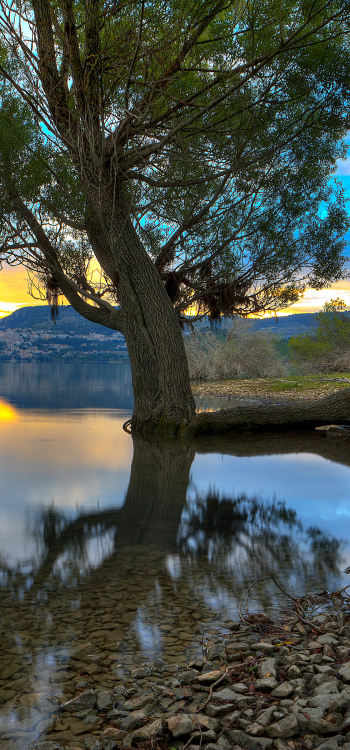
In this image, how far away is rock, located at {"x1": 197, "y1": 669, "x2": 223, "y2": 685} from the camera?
3.12m

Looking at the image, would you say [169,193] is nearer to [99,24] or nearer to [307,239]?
[307,239]

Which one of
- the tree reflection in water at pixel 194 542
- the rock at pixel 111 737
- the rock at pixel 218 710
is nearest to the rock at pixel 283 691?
the rock at pixel 218 710

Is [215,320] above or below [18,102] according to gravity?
below

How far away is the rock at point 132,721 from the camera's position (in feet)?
9.14

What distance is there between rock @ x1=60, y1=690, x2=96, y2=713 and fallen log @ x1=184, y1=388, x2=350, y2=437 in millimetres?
11049

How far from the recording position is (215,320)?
15.8 meters

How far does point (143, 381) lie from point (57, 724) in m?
10.9

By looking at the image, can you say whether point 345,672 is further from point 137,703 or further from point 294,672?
point 137,703

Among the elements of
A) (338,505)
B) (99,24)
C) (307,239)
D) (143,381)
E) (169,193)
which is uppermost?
(99,24)

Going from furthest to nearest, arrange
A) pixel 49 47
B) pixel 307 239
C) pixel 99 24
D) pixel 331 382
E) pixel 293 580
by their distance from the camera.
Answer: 1. pixel 331 382
2. pixel 307 239
3. pixel 49 47
4. pixel 99 24
5. pixel 293 580

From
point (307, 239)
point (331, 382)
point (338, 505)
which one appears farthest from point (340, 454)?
point (331, 382)

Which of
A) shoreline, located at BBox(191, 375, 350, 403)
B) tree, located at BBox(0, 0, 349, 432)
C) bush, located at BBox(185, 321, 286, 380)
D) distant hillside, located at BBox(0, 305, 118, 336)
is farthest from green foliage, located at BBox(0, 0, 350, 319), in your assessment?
distant hillside, located at BBox(0, 305, 118, 336)

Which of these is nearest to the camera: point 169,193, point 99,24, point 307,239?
point 99,24

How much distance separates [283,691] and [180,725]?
2.00 feet
